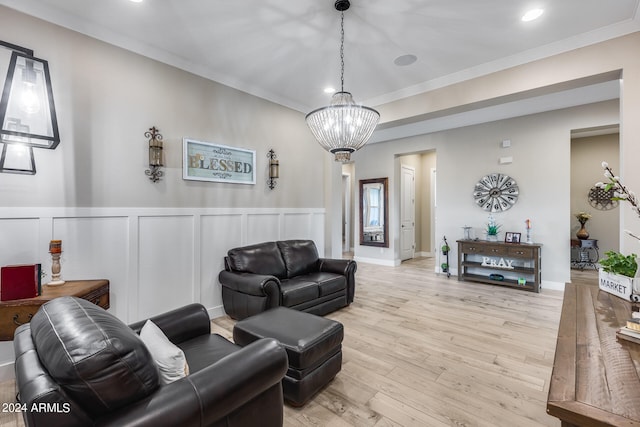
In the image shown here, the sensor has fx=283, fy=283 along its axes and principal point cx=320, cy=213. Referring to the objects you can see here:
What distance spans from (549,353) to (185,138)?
4334 millimetres

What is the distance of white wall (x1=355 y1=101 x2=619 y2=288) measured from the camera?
4648mm

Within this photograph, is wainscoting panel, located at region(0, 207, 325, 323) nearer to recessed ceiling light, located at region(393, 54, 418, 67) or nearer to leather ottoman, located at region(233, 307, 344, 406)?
leather ottoman, located at region(233, 307, 344, 406)

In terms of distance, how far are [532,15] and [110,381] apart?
12.5 ft

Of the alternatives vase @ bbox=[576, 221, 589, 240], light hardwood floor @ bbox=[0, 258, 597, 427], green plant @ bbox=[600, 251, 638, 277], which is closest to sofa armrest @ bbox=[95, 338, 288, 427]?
light hardwood floor @ bbox=[0, 258, 597, 427]

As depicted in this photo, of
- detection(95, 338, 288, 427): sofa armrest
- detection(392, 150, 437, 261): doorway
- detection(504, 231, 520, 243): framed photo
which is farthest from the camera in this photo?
detection(392, 150, 437, 261): doorway

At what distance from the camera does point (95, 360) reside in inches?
36.6

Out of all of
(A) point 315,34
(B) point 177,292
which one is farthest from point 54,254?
(A) point 315,34

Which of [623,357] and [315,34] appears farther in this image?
[315,34]

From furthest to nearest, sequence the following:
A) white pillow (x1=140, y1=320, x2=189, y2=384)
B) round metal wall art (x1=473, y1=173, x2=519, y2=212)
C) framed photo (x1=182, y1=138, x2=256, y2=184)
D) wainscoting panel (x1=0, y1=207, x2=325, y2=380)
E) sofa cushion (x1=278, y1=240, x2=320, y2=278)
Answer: round metal wall art (x1=473, y1=173, x2=519, y2=212) → sofa cushion (x1=278, y1=240, x2=320, y2=278) → framed photo (x1=182, y1=138, x2=256, y2=184) → wainscoting panel (x1=0, y1=207, x2=325, y2=380) → white pillow (x1=140, y1=320, x2=189, y2=384)

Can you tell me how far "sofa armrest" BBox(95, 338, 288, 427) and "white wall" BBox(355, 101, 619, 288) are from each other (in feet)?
17.3

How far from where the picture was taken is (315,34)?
279cm

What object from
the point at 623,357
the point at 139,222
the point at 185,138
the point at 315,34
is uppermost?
the point at 315,34

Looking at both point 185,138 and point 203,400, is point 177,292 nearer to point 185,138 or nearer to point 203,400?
point 185,138

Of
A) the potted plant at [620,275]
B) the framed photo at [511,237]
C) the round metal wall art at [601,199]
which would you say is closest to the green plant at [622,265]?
the potted plant at [620,275]
